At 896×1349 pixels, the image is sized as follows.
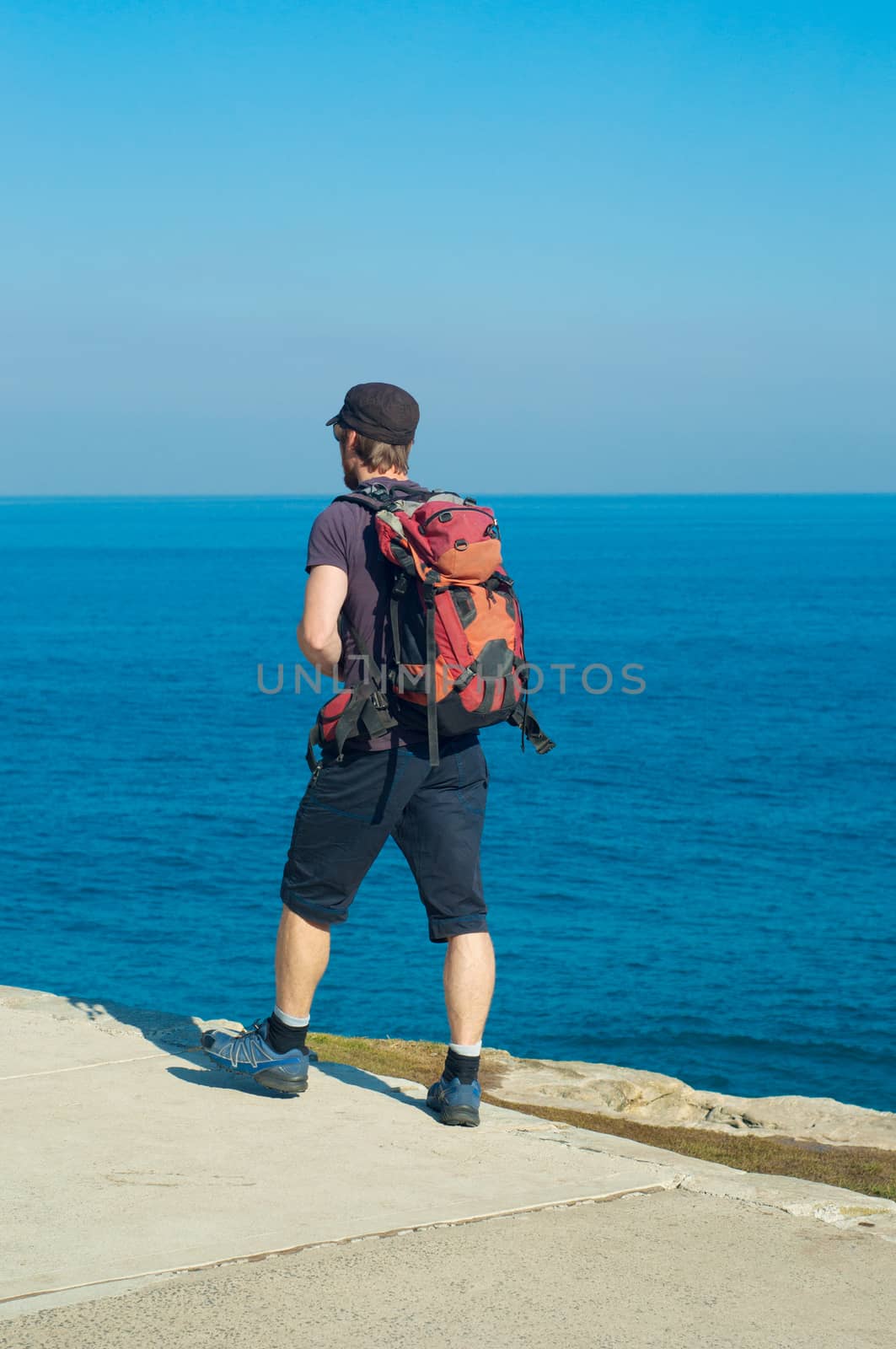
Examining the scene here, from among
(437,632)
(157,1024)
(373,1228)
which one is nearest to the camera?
(373,1228)

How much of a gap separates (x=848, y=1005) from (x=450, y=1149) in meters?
21.6

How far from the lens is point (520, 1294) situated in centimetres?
345

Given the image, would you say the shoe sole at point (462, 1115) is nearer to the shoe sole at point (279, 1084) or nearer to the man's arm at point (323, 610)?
the shoe sole at point (279, 1084)

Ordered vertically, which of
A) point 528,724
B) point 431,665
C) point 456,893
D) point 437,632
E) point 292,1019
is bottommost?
point 292,1019

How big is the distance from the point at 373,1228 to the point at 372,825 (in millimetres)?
1455

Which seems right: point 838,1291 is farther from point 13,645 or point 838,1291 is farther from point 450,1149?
point 13,645

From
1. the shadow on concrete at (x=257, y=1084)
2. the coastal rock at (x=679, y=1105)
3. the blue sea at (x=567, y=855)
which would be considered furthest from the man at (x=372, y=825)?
the blue sea at (x=567, y=855)

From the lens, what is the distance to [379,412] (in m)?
4.94

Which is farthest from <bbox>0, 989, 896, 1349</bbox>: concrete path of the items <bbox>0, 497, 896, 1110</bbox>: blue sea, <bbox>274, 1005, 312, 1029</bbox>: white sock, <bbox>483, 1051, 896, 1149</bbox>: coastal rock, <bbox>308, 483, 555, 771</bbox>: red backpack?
<bbox>0, 497, 896, 1110</bbox>: blue sea

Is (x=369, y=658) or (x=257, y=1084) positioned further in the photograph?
(x=257, y=1084)

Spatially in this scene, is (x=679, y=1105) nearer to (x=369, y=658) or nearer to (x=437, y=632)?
(x=369, y=658)

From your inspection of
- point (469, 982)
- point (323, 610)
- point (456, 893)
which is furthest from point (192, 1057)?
point (323, 610)

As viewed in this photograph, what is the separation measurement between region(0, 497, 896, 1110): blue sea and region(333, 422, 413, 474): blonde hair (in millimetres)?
17458

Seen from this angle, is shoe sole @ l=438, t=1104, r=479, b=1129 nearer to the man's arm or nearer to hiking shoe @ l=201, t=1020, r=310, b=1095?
hiking shoe @ l=201, t=1020, r=310, b=1095
